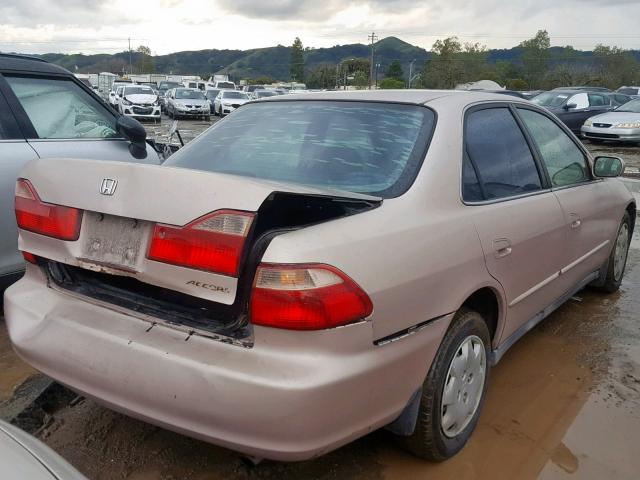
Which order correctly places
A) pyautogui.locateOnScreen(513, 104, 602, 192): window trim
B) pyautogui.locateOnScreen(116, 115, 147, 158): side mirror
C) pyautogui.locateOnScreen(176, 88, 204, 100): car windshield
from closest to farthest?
pyautogui.locateOnScreen(513, 104, 602, 192): window trim, pyautogui.locateOnScreen(116, 115, 147, 158): side mirror, pyautogui.locateOnScreen(176, 88, 204, 100): car windshield

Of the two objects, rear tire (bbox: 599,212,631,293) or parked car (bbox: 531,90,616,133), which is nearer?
rear tire (bbox: 599,212,631,293)

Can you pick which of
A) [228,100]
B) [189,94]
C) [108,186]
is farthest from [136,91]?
[108,186]

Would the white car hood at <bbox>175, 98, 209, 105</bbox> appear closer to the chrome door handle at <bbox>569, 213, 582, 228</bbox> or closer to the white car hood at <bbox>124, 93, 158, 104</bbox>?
the white car hood at <bbox>124, 93, 158, 104</bbox>

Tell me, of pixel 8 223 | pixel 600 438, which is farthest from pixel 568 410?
pixel 8 223

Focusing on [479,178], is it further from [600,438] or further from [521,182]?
[600,438]

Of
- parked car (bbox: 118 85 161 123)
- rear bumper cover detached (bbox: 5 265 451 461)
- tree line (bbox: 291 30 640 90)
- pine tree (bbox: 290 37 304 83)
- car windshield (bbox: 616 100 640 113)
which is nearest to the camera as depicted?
rear bumper cover detached (bbox: 5 265 451 461)

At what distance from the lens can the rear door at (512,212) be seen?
265 cm

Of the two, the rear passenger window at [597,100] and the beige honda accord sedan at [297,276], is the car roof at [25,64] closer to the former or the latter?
the beige honda accord sedan at [297,276]

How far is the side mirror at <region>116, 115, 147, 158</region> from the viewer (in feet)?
14.4

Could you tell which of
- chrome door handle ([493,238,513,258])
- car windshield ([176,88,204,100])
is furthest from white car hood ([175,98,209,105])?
chrome door handle ([493,238,513,258])

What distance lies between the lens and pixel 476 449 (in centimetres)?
261

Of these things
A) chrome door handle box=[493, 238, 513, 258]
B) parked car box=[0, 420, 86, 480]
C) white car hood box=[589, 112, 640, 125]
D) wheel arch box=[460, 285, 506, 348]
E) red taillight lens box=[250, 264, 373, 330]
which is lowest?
white car hood box=[589, 112, 640, 125]

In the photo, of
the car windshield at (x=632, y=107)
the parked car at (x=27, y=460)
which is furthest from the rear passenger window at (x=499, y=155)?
the car windshield at (x=632, y=107)

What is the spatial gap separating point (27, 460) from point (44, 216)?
1.15 m
